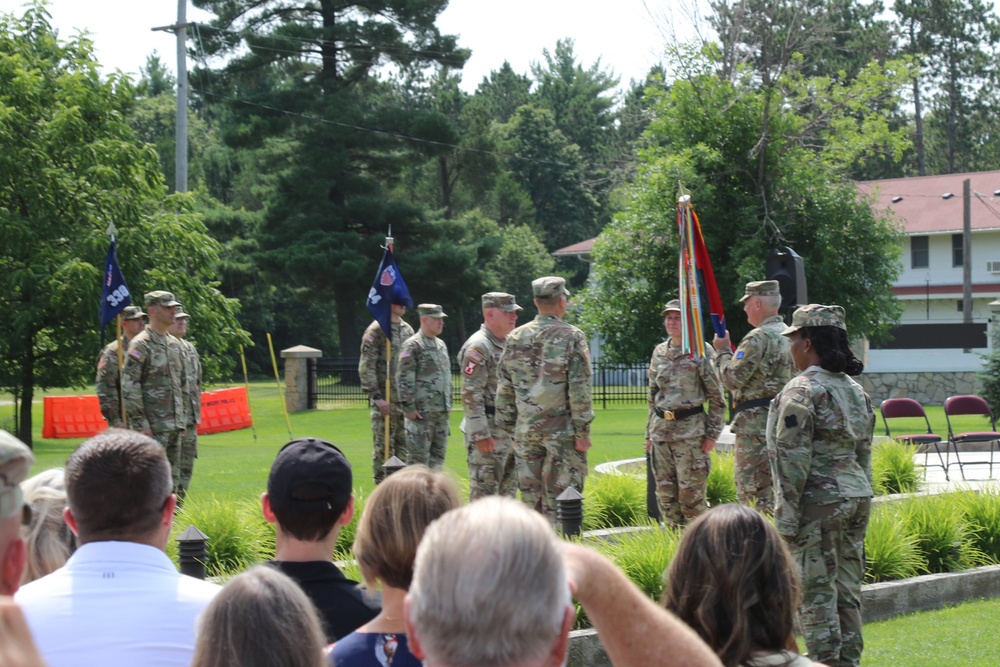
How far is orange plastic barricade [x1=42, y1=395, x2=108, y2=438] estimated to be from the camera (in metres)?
26.6

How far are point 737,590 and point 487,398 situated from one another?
8014 mm

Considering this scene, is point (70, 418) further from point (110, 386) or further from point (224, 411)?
point (110, 386)

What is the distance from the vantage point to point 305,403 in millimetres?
33219

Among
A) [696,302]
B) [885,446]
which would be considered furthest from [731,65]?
[696,302]

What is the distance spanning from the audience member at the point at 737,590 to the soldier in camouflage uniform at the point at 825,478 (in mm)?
3052

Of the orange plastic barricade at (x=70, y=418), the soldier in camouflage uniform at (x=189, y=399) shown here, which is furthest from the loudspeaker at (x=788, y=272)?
the orange plastic barricade at (x=70, y=418)

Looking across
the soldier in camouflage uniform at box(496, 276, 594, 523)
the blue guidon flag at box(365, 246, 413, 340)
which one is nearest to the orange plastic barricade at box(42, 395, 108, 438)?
the blue guidon flag at box(365, 246, 413, 340)

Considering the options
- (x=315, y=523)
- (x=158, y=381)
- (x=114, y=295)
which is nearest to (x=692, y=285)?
(x=158, y=381)

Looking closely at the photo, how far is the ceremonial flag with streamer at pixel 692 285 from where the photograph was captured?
10461 mm

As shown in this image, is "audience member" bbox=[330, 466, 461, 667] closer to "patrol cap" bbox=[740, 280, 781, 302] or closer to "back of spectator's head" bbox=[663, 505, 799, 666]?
"back of spectator's head" bbox=[663, 505, 799, 666]

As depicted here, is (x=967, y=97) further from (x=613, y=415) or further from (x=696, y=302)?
(x=696, y=302)

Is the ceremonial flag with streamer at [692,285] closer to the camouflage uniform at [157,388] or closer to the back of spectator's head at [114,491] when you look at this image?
the camouflage uniform at [157,388]

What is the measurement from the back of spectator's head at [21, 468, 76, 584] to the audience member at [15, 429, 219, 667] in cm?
58

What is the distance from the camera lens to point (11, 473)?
5.14ft
